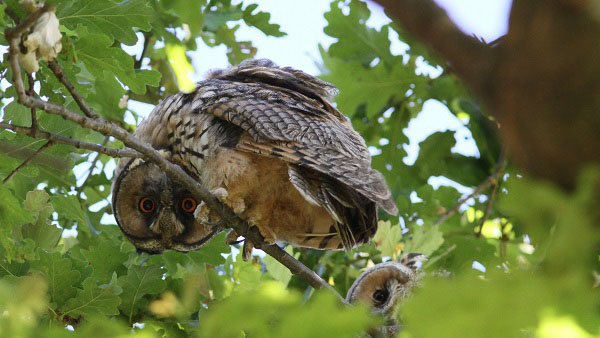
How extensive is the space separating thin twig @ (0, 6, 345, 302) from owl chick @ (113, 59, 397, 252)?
0.21ft

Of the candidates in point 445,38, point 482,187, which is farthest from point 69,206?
point 445,38

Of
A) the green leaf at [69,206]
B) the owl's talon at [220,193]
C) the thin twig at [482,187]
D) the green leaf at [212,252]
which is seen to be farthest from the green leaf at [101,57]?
the thin twig at [482,187]

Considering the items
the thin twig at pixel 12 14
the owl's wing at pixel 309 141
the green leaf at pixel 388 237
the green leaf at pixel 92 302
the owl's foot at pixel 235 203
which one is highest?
the thin twig at pixel 12 14

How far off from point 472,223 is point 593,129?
13.9 ft

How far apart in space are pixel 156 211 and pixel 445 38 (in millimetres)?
3457

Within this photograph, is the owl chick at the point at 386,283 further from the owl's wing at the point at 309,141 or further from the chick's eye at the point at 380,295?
the owl's wing at the point at 309,141

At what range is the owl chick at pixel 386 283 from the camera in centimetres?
387

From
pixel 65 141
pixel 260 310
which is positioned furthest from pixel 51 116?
pixel 260 310

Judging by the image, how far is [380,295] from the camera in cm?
401

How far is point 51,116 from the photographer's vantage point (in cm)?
345

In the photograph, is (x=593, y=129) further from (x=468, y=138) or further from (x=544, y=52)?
(x=468, y=138)

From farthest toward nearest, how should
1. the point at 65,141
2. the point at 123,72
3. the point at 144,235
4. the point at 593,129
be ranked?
the point at 144,235 → the point at 123,72 → the point at 65,141 → the point at 593,129

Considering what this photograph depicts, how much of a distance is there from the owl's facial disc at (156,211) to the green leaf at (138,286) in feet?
2.59

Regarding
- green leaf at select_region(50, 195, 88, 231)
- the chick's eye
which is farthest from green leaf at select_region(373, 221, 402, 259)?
green leaf at select_region(50, 195, 88, 231)
